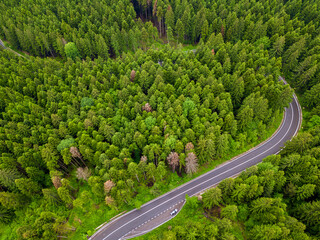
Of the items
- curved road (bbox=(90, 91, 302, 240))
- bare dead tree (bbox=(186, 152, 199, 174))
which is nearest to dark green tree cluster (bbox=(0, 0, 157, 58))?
bare dead tree (bbox=(186, 152, 199, 174))

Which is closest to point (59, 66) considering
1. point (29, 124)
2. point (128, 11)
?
point (29, 124)

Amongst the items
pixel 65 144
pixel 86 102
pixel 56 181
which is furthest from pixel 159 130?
pixel 56 181

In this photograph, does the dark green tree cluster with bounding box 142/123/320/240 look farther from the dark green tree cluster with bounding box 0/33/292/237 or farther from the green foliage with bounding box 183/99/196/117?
the green foliage with bounding box 183/99/196/117

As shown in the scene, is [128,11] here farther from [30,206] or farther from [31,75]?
[30,206]

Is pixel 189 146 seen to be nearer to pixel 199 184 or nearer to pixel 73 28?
pixel 199 184

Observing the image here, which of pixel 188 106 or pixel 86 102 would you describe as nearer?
pixel 188 106
